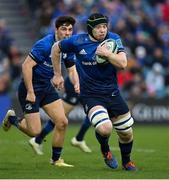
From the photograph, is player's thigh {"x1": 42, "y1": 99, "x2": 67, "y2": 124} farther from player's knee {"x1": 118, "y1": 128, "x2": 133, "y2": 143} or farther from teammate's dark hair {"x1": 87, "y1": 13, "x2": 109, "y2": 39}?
teammate's dark hair {"x1": 87, "y1": 13, "x2": 109, "y2": 39}

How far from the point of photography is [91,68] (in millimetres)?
12617

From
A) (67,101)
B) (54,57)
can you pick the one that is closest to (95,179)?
(54,57)

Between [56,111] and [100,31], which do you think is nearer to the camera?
[100,31]

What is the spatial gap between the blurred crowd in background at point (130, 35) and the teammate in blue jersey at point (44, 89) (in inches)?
401

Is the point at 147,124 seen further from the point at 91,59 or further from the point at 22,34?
the point at 91,59

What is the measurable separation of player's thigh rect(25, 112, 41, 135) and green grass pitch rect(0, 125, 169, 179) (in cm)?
55

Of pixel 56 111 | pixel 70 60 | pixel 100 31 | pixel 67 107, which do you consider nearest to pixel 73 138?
pixel 67 107

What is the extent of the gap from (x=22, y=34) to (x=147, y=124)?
6492 mm

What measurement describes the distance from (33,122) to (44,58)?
1.11m

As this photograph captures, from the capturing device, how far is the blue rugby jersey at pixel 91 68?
12.6 m

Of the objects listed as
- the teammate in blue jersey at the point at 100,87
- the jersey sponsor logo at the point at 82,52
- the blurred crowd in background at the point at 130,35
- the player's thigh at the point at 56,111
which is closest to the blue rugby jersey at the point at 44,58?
the player's thigh at the point at 56,111

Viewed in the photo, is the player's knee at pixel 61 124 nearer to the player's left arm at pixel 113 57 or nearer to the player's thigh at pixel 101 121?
the player's thigh at pixel 101 121

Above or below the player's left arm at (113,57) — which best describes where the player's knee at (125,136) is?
below

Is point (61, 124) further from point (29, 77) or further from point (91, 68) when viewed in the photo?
point (91, 68)
